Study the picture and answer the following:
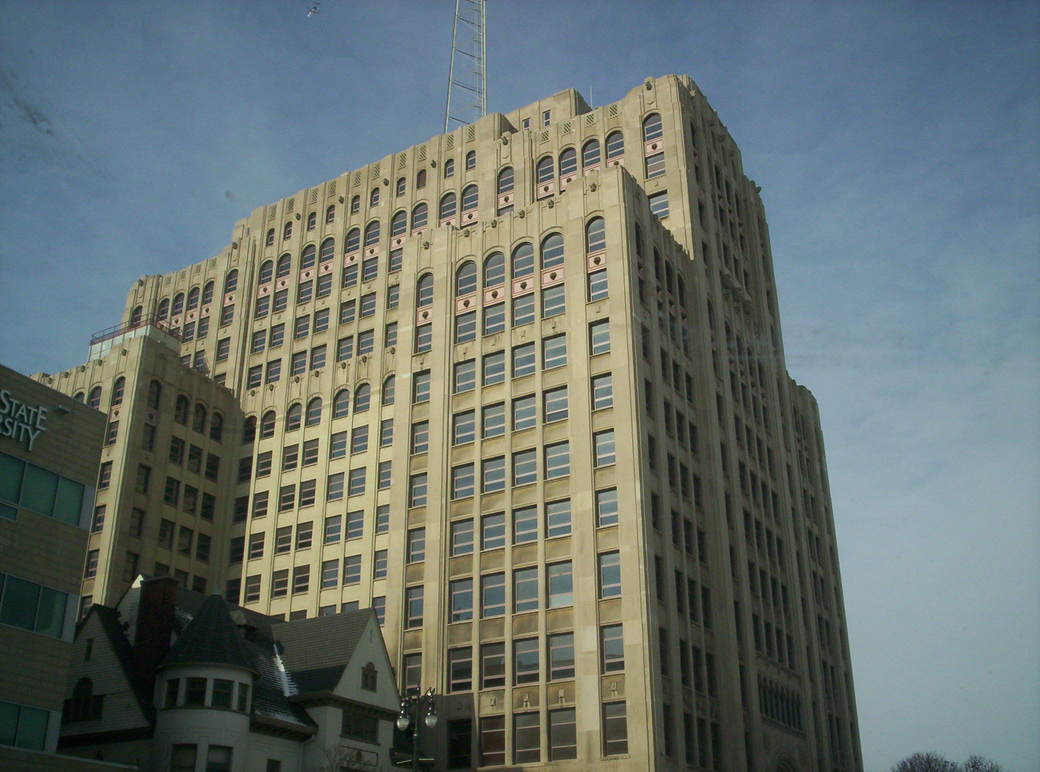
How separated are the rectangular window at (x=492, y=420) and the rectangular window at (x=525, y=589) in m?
9.22

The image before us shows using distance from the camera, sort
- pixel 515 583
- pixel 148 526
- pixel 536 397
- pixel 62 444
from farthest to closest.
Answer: pixel 148 526, pixel 536 397, pixel 515 583, pixel 62 444

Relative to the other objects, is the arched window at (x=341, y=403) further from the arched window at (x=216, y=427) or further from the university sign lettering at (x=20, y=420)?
the university sign lettering at (x=20, y=420)

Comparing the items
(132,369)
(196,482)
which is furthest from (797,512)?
(132,369)

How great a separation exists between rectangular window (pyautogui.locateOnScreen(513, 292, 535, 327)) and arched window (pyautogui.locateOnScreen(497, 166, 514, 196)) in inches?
740

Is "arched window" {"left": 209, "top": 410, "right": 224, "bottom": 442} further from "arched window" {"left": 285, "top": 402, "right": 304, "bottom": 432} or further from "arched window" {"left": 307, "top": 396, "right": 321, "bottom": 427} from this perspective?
"arched window" {"left": 307, "top": 396, "right": 321, "bottom": 427}

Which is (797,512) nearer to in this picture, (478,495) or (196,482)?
(478,495)

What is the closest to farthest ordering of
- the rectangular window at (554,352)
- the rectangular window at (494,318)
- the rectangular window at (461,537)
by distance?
the rectangular window at (461,537) → the rectangular window at (554,352) → the rectangular window at (494,318)

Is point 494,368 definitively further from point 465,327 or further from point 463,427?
point 465,327

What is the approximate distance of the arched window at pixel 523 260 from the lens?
236ft

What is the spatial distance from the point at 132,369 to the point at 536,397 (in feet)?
113

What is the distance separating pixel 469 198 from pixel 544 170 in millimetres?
6857

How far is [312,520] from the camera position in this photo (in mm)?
80500

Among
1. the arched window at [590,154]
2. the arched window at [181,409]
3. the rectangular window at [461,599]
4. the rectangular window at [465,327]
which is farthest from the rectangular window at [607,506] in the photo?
the arched window at [181,409]

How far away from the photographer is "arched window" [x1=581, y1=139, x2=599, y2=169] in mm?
84250
